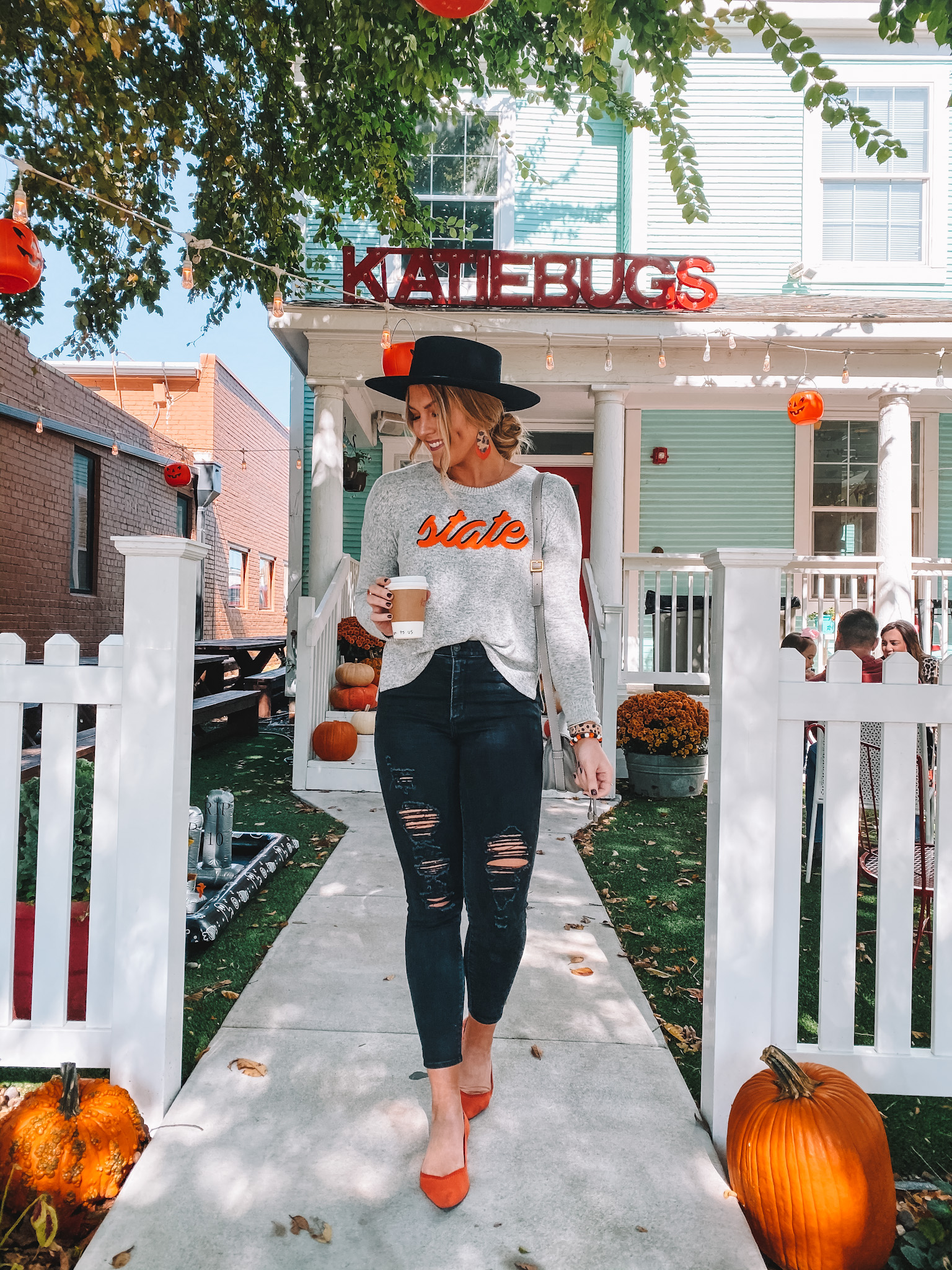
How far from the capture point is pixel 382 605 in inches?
68.3

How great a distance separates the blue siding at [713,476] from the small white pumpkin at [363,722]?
13.6ft

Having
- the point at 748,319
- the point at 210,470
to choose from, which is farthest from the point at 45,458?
the point at 748,319

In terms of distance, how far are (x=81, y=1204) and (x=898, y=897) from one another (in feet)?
5.96

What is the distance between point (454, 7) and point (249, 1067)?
3.34 metres

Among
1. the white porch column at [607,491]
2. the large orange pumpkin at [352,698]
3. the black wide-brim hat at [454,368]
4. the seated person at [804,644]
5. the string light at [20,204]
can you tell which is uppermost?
the string light at [20,204]

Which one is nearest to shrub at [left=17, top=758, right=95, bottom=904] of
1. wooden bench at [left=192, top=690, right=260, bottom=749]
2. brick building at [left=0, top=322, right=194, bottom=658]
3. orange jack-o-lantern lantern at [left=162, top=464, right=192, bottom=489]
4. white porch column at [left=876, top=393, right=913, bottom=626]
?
wooden bench at [left=192, top=690, right=260, bottom=749]

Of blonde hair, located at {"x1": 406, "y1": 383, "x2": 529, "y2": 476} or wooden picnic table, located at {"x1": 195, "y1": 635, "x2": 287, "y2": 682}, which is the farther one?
wooden picnic table, located at {"x1": 195, "y1": 635, "x2": 287, "y2": 682}

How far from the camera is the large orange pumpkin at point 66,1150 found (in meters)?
1.57

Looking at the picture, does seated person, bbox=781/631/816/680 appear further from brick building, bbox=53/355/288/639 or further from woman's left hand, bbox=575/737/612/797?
brick building, bbox=53/355/288/639

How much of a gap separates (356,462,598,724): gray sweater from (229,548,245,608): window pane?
1669 centimetres

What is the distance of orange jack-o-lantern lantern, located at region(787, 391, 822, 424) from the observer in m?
6.79

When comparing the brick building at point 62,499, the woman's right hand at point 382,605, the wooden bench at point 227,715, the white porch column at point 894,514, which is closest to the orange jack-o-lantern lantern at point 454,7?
the woman's right hand at point 382,605

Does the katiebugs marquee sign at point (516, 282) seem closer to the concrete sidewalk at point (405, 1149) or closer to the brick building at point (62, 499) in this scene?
the brick building at point (62, 499)

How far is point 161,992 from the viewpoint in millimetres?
1890
